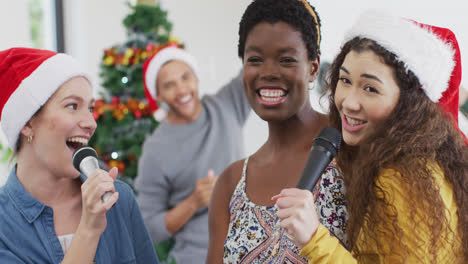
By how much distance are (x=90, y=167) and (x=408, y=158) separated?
2.13 feet

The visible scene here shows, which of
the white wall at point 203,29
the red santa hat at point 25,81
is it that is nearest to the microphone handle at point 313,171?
the red santa hat at point 25,81

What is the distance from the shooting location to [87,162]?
1.00 metres

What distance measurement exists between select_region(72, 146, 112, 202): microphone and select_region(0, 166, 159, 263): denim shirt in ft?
0.81

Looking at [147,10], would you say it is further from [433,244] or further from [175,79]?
[433,244]

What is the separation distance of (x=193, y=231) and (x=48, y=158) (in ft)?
3.78

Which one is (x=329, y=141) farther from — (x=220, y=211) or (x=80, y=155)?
(x=80, y=155)

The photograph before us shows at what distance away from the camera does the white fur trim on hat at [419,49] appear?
3.02ft

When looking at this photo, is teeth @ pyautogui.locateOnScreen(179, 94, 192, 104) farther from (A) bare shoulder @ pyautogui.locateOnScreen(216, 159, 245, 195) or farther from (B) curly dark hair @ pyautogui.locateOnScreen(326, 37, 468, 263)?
(B) curly dark hair @ pyautogui.locateOnScreen(326, 37, 468, 263)

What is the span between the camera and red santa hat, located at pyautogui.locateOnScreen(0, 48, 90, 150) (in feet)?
3.88

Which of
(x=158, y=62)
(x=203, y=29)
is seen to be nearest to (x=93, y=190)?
(x=158, y=62)

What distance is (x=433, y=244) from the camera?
841 millimetres

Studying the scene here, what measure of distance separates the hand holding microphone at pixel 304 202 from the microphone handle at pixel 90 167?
382 millimetres

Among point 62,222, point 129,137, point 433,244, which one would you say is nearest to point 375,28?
point 433,244

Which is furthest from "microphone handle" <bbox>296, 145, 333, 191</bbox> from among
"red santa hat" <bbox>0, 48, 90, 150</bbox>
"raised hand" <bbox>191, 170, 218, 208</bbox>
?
"raised hand" <bbox>191, 170, 218, 208</bbox>
